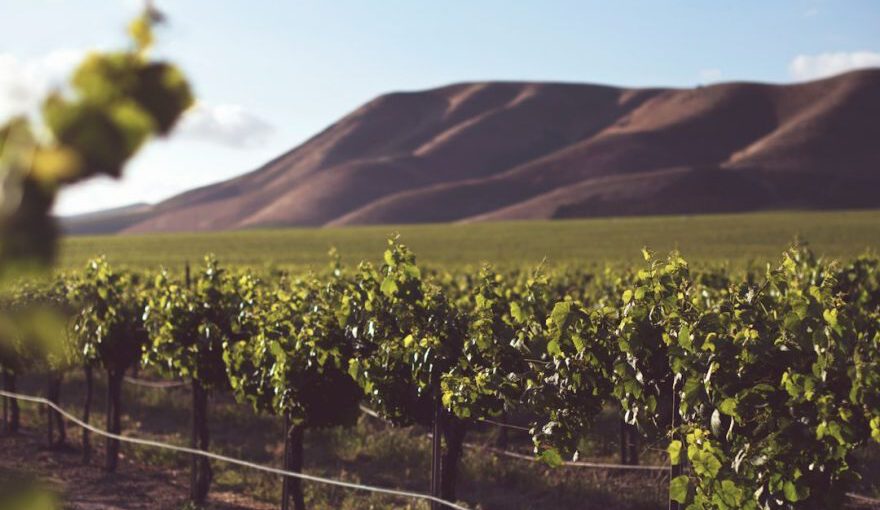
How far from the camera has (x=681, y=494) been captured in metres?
6.29

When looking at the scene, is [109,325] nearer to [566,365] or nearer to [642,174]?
[566,365]

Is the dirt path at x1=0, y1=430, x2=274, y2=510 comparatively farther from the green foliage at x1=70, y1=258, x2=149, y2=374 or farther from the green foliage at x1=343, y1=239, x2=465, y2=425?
the green foliage at x1=343, y1=239, x2=465, y2=425

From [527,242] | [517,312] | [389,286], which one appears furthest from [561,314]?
[527,242]

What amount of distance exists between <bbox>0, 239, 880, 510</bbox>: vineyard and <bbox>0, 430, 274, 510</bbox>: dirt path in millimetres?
377

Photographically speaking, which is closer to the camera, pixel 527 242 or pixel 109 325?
pixel 109 325

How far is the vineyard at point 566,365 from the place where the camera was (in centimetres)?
607

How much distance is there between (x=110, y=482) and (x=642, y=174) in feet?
428

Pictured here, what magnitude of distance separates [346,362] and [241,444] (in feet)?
17.4

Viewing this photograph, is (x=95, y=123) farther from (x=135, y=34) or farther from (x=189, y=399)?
(x=189, y=399)

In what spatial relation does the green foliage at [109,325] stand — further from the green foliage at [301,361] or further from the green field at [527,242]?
the green field at [527,242]

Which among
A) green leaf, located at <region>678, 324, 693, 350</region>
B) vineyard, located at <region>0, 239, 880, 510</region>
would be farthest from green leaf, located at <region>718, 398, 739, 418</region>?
green leaf, located at <region>678, 324, 693, 350</region>

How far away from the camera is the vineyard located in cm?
607

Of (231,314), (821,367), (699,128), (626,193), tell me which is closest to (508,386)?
(821,367)

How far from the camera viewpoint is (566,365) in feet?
24.1
